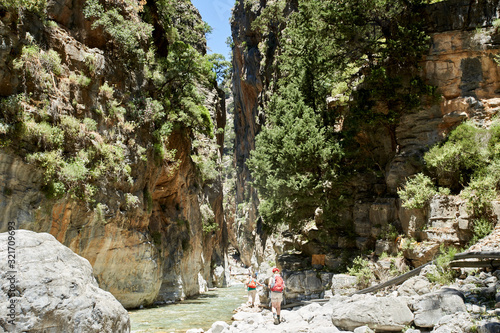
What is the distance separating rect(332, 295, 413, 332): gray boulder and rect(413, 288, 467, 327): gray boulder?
24 cm

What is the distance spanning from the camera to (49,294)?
4664 millimetres

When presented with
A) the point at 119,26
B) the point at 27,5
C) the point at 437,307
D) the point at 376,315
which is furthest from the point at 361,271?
the point at 119,26

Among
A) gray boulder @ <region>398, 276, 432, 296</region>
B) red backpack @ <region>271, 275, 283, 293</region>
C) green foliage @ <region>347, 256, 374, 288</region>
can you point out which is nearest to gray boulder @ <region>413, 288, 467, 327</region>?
gray boulder @ <region>398, 276, 432, 296</region>

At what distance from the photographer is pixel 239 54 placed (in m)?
45.9

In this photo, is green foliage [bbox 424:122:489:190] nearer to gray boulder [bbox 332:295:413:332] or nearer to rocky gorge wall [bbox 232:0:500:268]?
rocky gorge wall [bbox 232:0:500:268]

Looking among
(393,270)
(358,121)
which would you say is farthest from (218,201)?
(393,270)

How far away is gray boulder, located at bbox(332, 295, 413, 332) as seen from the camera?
6.71m

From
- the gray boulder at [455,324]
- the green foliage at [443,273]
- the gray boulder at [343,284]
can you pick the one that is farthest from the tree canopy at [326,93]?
the gray boulder at [455,324]

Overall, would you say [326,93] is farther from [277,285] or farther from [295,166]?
[277,285]

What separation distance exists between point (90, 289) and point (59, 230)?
9257 mm

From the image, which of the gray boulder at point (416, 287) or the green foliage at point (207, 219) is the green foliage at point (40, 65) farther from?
the green foliage at point (207, 219)

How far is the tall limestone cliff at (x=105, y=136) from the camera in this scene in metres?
12.1

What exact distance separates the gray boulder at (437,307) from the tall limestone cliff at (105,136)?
39.7ft

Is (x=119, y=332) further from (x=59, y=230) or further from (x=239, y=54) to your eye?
(x=239, y=54)
